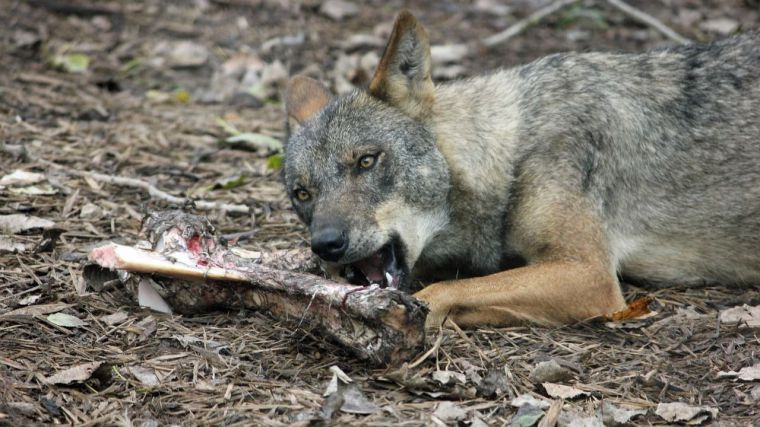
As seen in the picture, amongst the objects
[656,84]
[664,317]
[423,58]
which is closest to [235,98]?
[423,58]

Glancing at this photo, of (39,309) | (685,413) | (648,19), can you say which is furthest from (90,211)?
(648,19)

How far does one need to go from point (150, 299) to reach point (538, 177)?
7.80 ft

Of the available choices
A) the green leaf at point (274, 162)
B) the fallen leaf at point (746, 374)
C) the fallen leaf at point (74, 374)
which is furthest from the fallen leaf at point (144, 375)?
the green leaf at point (274, 162)

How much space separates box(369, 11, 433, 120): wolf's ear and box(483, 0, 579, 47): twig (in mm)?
5047

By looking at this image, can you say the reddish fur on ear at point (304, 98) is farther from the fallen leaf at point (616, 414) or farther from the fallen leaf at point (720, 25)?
the fallen leaf at point (720, 25)

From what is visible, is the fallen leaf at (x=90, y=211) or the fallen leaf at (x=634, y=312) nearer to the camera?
the fallen leaf at (x=634, y=312)

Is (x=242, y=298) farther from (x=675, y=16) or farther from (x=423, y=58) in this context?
(x=675, y=16)

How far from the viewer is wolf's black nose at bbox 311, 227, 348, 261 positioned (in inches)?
185

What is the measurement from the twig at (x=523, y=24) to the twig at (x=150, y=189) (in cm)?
488

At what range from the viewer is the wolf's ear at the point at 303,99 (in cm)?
596

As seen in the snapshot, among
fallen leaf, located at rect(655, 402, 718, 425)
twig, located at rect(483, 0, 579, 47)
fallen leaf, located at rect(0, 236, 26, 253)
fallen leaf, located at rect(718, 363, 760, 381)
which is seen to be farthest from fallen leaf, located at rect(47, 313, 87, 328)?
twig, located at rect(483, 0, 579, 47)

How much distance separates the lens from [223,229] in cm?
623

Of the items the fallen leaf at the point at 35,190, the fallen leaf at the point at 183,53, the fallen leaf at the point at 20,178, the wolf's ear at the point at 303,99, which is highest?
the wolf's ear at the point at 303,99

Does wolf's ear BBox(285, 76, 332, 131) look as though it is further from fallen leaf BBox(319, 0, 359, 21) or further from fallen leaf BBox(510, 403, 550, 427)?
fallen leaf BBox(319, 0, 359, 21)
